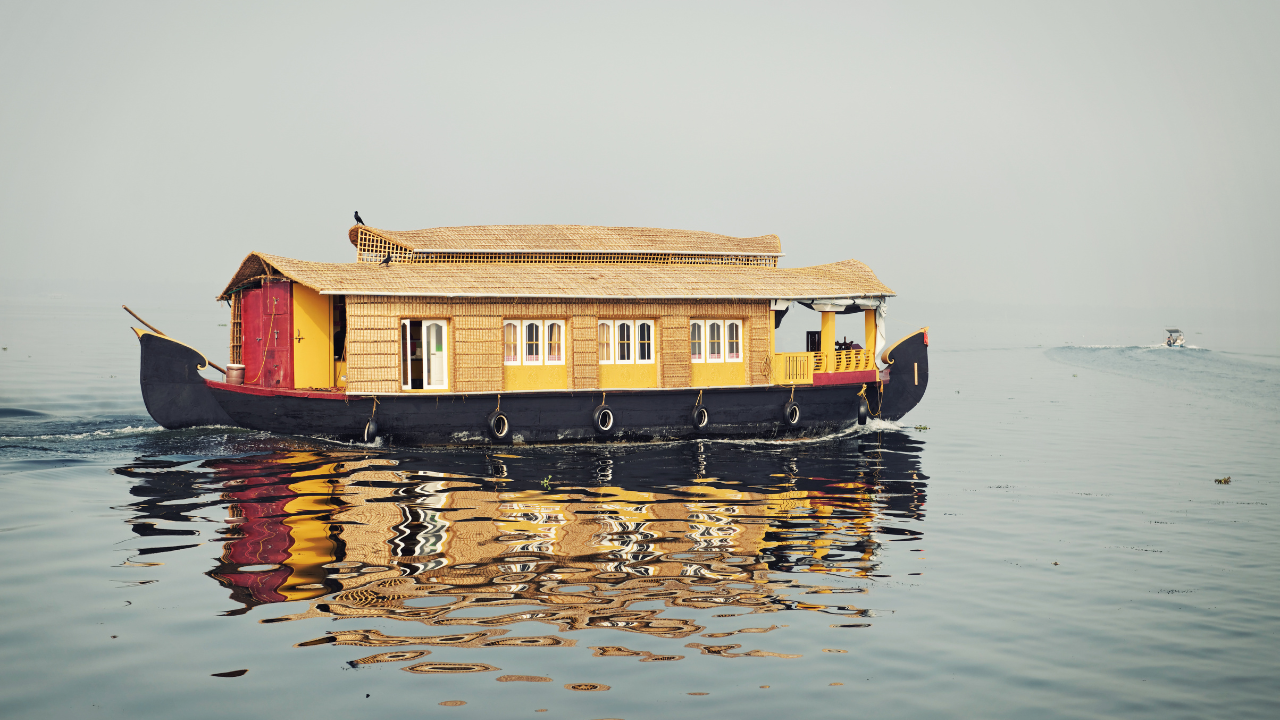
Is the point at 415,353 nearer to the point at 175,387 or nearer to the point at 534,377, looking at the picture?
the point at 534,377

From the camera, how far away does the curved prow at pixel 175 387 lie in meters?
17.8

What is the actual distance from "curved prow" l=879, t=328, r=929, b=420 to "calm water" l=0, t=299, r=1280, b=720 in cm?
358

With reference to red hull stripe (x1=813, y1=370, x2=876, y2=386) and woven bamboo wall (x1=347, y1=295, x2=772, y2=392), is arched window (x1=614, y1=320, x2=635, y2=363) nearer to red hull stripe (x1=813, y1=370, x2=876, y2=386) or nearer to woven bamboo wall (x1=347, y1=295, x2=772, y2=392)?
woven bamboo wall (x1=347, y1=295, x2=772, y2=392)

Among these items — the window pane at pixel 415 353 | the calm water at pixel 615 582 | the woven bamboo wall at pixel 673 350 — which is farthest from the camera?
the woven bamboo wall at pixel 673 350

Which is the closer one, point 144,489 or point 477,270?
point 144,489

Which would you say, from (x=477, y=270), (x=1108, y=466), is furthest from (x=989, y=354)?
(x=477, y=270)

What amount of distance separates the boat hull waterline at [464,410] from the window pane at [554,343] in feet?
2.91

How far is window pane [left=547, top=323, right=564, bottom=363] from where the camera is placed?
62.7 feet

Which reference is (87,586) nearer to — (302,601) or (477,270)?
(302,601)

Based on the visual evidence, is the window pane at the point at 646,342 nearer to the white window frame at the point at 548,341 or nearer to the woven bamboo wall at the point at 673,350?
the woven bamboo wall at the point at 673,350

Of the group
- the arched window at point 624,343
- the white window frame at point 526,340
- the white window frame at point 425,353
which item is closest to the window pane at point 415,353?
the white window frame at point 425,353

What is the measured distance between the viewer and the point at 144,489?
13.6m

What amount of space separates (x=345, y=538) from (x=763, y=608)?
199 inches

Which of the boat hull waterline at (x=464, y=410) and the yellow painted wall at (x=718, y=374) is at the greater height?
the yellow painted wall at (x=718, y=374)
